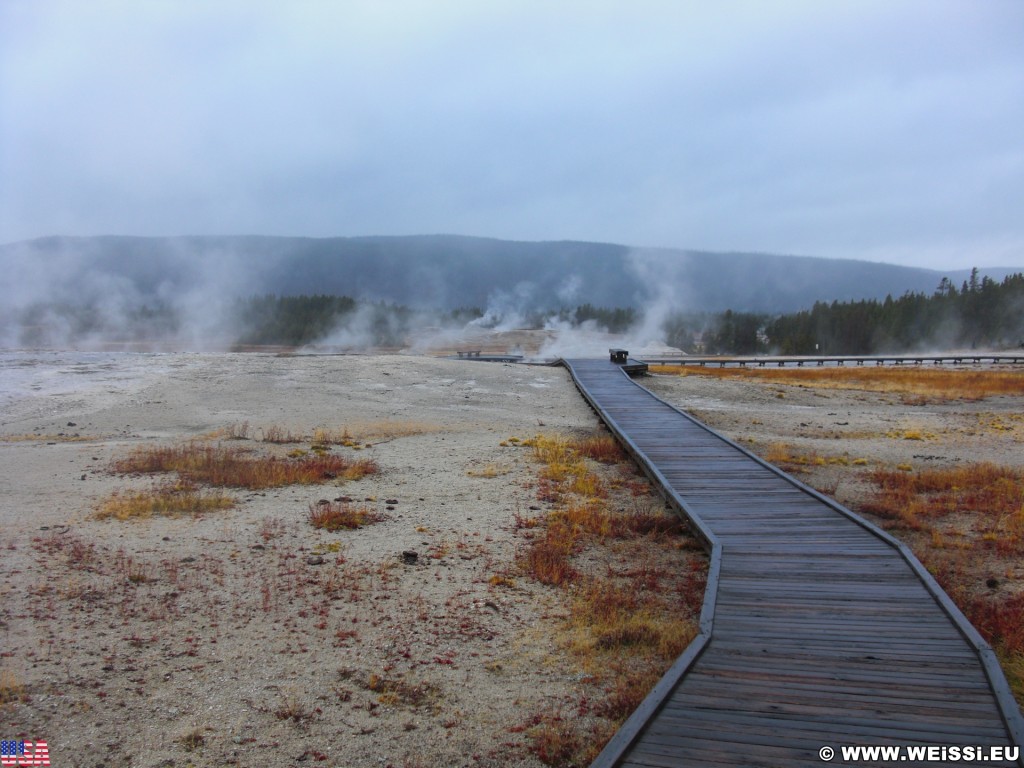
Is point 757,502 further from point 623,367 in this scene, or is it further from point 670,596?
point 623,367

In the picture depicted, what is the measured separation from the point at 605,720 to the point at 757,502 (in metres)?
5.43

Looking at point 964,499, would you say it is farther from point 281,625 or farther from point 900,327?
point 900,327

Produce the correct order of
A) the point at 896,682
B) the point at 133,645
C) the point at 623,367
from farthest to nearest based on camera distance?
the point at 623,367 < the point at 133,645 < the point at 896,682

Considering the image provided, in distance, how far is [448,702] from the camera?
5.48 m

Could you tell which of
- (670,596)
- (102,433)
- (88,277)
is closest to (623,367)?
(102,433)

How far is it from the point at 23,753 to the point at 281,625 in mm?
2227

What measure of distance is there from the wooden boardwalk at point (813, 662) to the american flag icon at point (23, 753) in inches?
142

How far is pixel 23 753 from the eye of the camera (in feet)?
15.4

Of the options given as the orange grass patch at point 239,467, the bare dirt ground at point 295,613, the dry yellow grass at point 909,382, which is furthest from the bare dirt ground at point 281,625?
the dry yellow grass at point 909,382

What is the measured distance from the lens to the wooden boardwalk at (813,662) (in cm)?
448

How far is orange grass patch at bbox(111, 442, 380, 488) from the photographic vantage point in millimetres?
11898
